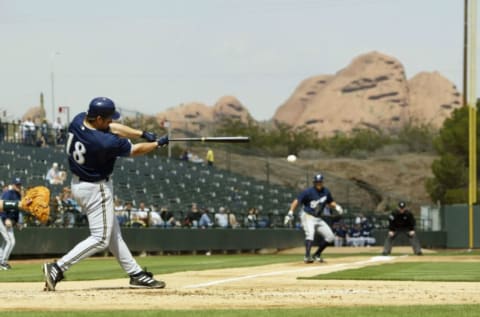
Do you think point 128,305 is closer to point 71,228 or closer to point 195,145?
point 71,228

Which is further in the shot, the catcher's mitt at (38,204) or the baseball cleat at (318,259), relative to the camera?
the baseball cleat at (318,259)

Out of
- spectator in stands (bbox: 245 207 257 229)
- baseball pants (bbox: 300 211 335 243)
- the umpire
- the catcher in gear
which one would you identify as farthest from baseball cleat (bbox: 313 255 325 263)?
spectator in stands (bbox: 245 207 257 229)

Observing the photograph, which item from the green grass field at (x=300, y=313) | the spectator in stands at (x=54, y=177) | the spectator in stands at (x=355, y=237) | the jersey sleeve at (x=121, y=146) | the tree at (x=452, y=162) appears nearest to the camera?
the green grass field at (x=300, y=313)

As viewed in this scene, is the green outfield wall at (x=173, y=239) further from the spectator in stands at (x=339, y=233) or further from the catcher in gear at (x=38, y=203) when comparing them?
the catcher in gear at (x=38, y=203)

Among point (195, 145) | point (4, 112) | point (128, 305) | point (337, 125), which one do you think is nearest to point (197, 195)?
point (4, 112)

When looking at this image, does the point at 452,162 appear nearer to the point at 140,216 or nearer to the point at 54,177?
the point at 140,216

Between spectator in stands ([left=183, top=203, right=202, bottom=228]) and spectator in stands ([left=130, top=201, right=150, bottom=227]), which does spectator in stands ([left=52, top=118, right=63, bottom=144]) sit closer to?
spectator in stands ([left=183, top=203, right=202, bottom=228])

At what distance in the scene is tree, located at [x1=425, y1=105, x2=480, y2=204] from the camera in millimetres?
55469

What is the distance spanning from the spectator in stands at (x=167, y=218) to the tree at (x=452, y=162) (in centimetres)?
2283

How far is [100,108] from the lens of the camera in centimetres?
1174

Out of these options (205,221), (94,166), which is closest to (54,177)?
(205,221)

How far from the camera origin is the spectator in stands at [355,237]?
4272 cm

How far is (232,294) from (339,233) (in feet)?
101

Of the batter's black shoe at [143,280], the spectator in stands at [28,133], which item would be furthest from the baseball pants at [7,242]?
the spectator in stands at [28,133]
